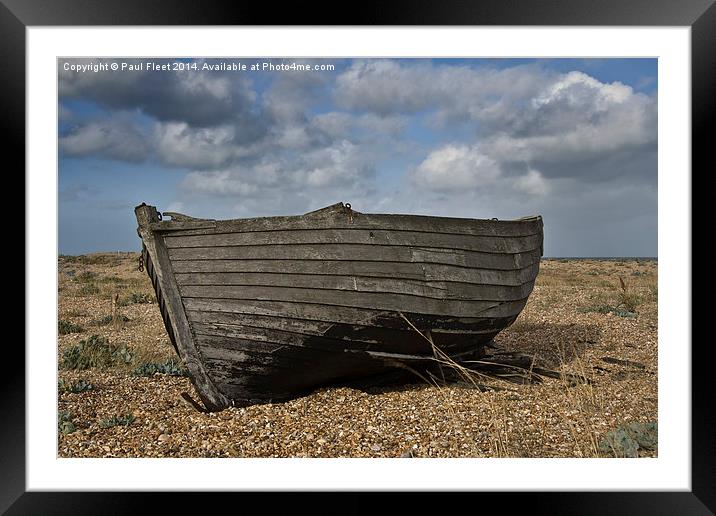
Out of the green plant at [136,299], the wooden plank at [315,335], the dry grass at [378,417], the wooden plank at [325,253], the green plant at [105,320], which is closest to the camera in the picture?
the dry grass at [378,417]

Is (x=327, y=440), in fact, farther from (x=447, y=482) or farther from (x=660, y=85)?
(x=660, y=85)

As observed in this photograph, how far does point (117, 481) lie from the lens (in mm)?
3562

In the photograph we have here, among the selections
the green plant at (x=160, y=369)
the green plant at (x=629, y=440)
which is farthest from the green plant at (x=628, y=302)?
the green plant at (x=160, y=369)

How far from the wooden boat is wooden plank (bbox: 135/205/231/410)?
1cm

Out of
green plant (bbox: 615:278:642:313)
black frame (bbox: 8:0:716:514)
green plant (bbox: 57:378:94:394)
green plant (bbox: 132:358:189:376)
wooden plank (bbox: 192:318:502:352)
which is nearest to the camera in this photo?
black frame (bbox: 8:0:716:514)

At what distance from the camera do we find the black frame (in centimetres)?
336

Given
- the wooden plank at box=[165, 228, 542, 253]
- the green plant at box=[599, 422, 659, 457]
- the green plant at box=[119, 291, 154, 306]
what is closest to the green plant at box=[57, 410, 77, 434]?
the wooden plank at box=[165, 228, 542, 253]

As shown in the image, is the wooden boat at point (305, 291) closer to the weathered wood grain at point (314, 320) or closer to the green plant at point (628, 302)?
the weathered wood grain at point (314, 320)

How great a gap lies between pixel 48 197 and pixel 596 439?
14.5 ft

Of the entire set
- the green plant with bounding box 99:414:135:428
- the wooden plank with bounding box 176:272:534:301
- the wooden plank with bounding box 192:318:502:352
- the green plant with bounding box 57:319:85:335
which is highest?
the wooden plank with bounding box 176:272:534:301

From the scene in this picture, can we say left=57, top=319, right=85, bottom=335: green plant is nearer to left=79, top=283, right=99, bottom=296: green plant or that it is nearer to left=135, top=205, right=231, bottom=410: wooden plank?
left=79, top=283, right=99, bottom=296: green plant

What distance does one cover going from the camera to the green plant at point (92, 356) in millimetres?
6531
